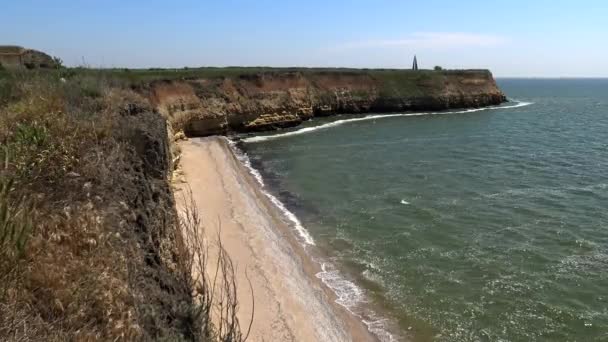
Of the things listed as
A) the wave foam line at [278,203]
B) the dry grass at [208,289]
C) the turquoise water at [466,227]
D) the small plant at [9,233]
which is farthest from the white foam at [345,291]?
the small plant at [9,233]

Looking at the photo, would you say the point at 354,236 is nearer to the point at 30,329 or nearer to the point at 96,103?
the point at 96,103

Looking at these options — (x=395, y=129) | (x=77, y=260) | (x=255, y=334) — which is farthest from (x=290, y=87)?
(x=77, y=260)

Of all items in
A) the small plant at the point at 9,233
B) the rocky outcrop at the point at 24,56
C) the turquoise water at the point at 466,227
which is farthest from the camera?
the rocky outcrop at the point at 24,56

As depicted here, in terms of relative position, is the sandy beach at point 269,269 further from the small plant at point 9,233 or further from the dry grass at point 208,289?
the small plant at point 9,233

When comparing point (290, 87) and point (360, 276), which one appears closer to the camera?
point (360, 276)

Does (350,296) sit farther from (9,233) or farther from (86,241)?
(9,233)

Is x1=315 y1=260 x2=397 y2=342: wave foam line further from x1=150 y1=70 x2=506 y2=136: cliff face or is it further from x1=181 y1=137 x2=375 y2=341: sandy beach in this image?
x1=150 y1=70 x2=506 y2=136: cliff face
